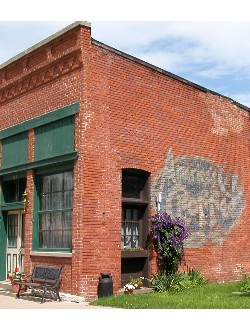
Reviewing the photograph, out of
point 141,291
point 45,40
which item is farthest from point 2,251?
point 45,40

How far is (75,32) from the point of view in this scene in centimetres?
1346

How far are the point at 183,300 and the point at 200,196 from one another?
18.2 ft

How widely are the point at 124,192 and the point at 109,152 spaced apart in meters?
1.47

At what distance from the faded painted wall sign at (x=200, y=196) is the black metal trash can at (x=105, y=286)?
10.5 ft

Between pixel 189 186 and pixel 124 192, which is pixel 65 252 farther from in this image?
pixel 189 186

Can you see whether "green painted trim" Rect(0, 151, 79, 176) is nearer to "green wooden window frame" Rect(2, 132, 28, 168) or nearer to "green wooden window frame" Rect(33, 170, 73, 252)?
"green wooden window frame" Rect(2, 132, 28, 168)

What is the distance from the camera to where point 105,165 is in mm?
13430

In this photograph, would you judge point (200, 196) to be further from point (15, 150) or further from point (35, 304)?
point (35, 304)

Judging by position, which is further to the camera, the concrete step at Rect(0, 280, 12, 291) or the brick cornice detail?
the concrete step at Rect(0, 280, 12, 291)

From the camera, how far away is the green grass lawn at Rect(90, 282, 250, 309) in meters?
10.7

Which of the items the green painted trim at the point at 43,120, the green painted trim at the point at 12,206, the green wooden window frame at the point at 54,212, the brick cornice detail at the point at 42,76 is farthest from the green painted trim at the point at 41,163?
the brick cornice detail at the point at 42,76

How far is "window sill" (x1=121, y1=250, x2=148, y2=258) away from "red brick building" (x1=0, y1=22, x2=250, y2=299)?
4cm

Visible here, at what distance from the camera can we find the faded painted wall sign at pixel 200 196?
15422mm

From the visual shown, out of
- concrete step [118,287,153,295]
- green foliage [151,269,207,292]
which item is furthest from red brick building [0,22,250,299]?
green foliage [151,269,207,292]
